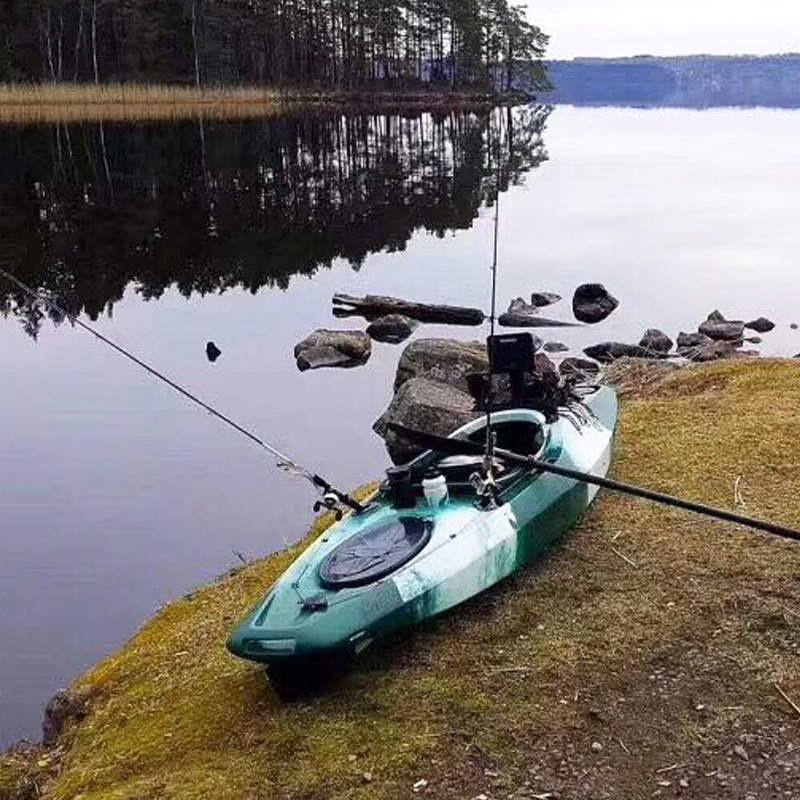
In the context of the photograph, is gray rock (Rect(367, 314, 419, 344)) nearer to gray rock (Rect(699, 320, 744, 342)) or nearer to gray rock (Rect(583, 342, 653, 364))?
gray rock (Rect(583, 342, 653, 364))

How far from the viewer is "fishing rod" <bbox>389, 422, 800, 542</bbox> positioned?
512 centimetres

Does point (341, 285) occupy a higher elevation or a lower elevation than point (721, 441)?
lower

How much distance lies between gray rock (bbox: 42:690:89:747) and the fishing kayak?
1.55 metres

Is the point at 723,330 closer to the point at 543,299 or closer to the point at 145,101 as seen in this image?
the point at 543,299

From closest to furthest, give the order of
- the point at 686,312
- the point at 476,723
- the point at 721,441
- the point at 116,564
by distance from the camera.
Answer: the point at 476,723
the point at 721,441
the point at 116,564
the point at 686,312

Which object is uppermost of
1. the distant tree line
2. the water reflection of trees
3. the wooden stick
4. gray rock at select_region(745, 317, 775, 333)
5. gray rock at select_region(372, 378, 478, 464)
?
the distant tree line

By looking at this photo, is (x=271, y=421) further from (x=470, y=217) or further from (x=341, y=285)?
(x=470, y=217)

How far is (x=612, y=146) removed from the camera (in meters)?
66.5

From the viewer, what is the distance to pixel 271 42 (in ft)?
243

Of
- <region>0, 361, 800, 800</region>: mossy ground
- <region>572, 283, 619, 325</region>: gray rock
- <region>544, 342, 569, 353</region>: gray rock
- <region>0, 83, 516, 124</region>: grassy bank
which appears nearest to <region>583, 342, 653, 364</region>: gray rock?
<region>544, 342, 569, 353</region>: gray rock

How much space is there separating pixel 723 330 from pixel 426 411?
9612mm

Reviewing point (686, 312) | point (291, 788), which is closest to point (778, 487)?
point (291, 788)

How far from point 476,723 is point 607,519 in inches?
105

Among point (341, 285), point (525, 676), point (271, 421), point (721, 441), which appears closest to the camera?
point (525, 676)
